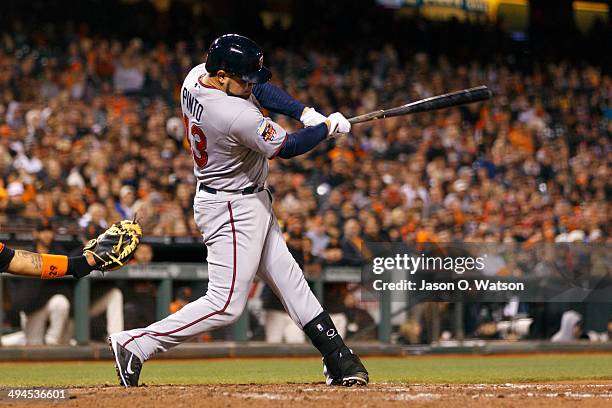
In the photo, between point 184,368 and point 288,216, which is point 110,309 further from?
point 288,216

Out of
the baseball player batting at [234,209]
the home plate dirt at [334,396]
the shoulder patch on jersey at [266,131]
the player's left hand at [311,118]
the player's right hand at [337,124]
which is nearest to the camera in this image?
the home plate dirt at [334,396]

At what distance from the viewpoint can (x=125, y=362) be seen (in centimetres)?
553

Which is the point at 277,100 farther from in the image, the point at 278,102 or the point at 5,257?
the point at 5,257

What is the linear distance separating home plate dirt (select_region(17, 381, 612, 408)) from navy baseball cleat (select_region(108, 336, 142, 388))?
0.08 metres

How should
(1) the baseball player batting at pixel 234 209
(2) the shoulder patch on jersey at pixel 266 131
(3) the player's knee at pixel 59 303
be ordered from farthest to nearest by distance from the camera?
(3) the player's knee at pixel 59 303 → (1) the baseball player batting at pixel 234 209 → (2) the shoulder patch on jersey at pixel 266 131

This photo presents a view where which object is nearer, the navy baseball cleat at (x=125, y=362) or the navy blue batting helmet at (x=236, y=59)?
the navy blue batting helmet at (x=236, y=59)

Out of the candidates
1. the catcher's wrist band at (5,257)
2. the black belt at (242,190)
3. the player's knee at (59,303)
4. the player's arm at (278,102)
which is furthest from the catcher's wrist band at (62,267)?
the player's knee at (59,303)

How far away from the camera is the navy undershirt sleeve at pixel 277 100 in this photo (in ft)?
18.9

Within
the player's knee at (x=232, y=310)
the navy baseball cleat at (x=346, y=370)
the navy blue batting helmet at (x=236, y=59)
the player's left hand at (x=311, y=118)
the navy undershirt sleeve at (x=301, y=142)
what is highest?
the navy blue batting helmet at (x=236, y=59)

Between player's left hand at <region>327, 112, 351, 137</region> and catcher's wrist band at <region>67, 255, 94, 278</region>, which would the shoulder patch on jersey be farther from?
catcher's wrist band at <region>67, 255, 94, 278</region>

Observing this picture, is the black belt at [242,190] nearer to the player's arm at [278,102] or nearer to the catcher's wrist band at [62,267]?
the player's arm at [278,102]

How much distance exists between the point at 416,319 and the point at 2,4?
24.6 feet

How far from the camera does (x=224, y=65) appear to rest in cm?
540

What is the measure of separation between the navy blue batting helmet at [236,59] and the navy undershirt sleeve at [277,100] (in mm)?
290
